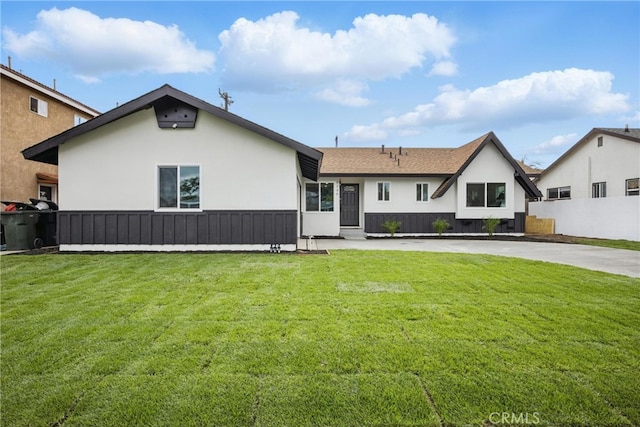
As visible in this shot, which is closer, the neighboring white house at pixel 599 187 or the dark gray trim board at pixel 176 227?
the dark gray trim board at pixel 176 227

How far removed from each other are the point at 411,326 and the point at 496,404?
154 cm

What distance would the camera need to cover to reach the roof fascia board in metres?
14.6

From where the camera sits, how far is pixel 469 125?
115ft

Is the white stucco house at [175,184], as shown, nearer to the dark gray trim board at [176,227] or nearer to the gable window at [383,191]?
the dark gray trim board at [176,227]

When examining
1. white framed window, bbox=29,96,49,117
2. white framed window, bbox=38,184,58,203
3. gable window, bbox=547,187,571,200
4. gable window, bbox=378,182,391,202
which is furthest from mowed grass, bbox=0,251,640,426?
gable window, bbox=547,187,571,200

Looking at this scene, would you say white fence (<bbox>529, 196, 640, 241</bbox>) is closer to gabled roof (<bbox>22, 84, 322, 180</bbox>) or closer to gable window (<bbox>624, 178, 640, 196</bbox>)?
gable window (<bbox>624, 178, 640, 196</bbox>)

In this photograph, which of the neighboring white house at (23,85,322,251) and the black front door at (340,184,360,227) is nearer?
the neighboring white house at (23,85,322,251)

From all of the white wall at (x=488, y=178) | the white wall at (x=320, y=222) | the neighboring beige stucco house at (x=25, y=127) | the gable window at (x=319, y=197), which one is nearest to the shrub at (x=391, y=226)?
the white wall at (x=320, y=222)

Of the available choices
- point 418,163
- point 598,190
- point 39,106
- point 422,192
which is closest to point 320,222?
point 422,192

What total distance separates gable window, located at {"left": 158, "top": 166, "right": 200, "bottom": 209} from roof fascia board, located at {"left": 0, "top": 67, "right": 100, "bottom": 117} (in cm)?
1018

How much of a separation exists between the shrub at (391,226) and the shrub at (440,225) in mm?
1704

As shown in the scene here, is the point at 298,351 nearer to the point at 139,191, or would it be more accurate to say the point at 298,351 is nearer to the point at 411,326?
the point at 411,326

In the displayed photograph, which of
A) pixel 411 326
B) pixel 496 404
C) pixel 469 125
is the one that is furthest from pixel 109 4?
pixel 469 125

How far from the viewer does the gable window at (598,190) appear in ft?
59.6
